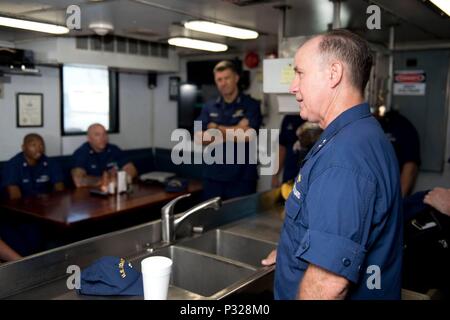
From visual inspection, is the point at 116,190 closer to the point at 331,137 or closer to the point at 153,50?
the point at 153,50

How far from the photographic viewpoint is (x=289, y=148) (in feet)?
12.0

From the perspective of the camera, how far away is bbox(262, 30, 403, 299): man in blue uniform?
97 cm

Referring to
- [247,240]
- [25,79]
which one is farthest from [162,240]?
[25,79]

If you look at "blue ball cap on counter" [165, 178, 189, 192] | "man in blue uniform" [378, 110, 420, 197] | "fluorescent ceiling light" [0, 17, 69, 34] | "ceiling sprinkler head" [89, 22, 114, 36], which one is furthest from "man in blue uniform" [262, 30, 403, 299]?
"blue ball cap on counter" [165, 178, 189, 192]

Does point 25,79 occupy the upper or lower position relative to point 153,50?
lower

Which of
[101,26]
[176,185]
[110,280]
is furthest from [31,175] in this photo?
[110,280]

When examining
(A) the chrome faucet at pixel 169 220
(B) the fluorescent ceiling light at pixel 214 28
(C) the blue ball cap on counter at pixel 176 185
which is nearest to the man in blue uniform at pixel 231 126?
(B) the fluorescent ceiling light at pixel 214 28

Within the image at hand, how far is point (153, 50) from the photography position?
466 centimetres

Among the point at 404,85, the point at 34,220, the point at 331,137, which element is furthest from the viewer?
the point at 404,85

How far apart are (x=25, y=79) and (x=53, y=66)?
2.06 ft

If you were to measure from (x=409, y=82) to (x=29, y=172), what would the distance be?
369 centimetres

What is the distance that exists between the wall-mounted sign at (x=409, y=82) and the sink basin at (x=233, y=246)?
264 centimetres

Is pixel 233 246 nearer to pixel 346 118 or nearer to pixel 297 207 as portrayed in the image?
pixel 297 207

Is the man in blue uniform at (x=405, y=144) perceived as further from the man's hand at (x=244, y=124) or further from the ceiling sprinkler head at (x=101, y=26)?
the ceiling sprinkler head at (x=101, y=26)
